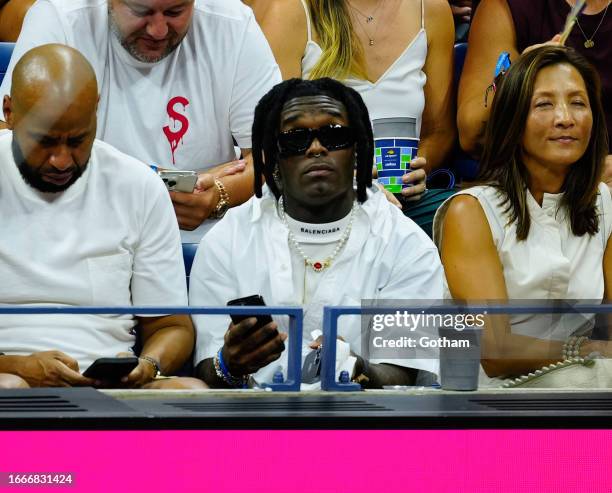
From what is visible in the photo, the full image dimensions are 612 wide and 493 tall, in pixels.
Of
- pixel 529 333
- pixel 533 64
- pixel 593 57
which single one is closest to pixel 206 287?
pixel 529 333

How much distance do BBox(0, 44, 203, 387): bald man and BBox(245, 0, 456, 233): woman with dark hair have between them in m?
0.72

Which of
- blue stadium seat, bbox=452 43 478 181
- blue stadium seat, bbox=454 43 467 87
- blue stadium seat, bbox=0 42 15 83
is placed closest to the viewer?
blue stadium seat, bbox=0 42 15 83

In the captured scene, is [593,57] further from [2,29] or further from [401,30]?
[2,29]

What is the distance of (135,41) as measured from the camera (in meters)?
2.55

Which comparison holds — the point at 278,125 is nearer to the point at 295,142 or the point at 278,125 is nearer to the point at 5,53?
the point at 295,142

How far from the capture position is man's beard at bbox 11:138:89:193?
2.11 meters

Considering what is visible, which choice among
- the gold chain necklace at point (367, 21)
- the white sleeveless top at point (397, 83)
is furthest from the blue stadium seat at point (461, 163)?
the gold chain necklace at point (367, 21)

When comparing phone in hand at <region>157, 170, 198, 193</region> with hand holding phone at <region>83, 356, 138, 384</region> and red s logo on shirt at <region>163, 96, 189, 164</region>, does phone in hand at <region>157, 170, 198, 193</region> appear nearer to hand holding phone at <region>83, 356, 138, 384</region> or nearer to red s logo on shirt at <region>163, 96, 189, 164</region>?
red s logo on shirt at <region>163, 96, 189, 164</region>

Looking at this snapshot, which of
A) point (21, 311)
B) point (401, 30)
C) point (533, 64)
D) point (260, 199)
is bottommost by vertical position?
point (21, 311)

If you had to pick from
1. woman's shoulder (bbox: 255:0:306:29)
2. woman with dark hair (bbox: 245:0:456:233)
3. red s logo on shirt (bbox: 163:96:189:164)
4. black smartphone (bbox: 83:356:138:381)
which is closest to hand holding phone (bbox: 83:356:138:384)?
black smartphone (bbox: 83:356:138:381)

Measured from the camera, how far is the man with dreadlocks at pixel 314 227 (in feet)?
7.34

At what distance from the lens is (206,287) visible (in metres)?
2.24

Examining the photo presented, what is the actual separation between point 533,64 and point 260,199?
0.69 m
